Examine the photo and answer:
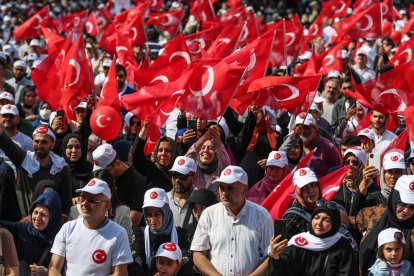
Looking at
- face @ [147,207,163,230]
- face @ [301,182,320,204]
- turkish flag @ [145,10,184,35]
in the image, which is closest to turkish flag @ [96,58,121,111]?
face @ [147,207,163,230]

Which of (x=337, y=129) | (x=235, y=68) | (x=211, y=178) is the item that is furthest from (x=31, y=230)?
(x=337, y=129)

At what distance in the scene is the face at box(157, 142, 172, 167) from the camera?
35.0ft

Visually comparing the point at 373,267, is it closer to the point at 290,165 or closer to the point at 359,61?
the point at 290,165

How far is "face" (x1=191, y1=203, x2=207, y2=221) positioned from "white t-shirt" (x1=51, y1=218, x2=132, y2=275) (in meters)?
1.42

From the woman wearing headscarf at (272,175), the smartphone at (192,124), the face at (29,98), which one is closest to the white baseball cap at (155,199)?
the woman wearing headscarf at (272,175)

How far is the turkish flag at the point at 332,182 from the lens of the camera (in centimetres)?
988

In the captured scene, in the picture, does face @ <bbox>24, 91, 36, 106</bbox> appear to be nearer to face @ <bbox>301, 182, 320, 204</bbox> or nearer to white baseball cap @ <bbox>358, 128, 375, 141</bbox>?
white baseball cap @ <bbox>358, 128, 375, 141</bbox>

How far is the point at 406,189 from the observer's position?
8.50 meters

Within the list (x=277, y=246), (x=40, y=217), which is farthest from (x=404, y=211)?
(x=40, y=217)

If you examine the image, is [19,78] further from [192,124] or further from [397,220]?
[397,220]

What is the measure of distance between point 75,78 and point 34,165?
300cm

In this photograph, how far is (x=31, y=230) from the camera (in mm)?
8750

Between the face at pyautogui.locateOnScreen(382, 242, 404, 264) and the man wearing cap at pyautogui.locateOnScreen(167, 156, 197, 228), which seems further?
the man wearing cap at pyautogui.locateOnScreen(167, 156, 197, 228)

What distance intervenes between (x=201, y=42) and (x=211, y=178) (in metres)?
7.10
